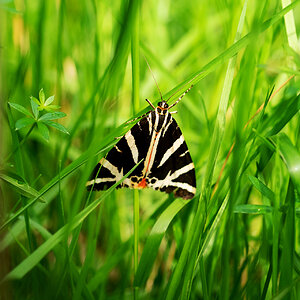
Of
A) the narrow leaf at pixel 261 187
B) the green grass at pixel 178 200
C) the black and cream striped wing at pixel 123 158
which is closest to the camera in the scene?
the green grass at pixel 178 200

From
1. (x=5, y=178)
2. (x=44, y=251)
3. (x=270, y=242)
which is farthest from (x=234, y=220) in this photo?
(x=5, y=178)

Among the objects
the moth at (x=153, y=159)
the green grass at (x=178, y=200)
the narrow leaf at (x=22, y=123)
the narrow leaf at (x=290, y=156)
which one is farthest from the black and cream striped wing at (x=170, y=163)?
the narrow leaf at (x=22, y=123)

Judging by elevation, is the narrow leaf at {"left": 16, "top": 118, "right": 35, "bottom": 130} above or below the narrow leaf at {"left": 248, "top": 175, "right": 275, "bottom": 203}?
above

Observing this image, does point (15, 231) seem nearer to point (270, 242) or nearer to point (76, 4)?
point (270, 242)

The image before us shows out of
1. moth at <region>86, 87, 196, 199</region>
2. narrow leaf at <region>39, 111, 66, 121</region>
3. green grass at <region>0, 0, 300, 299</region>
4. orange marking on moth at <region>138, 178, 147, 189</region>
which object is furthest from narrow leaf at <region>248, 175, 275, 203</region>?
narrow leaf at <region>39, 111, 66, 121</region>

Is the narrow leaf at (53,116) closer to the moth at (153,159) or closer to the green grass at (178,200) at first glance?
the green grass at (178,200)

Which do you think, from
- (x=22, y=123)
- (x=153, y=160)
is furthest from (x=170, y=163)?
(x=22, y=123)

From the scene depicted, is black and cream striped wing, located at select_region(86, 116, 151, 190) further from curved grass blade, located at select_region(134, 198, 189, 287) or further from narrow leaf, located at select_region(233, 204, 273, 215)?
narrow leaf, located at select_region(233, 204, 273, 215)

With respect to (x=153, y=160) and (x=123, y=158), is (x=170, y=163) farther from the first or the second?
(x=123, y=158)
